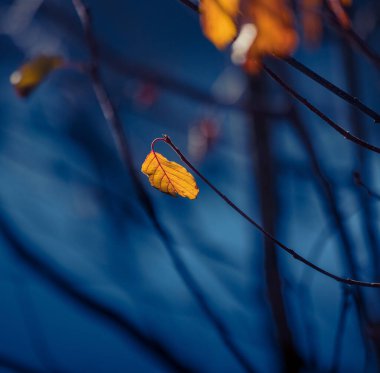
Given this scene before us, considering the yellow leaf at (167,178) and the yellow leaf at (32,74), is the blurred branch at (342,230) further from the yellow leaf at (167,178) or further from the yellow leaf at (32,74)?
the yellow leaf at (32,74)

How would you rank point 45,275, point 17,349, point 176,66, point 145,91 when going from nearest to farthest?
point 45,275
point 145,91
point 17,349
point 176,66

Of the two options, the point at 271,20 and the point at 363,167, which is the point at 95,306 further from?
the point at 363,167

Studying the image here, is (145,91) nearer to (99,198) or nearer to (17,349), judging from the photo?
(99,198)

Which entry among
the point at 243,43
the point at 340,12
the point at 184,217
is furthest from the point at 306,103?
the point at 184,217

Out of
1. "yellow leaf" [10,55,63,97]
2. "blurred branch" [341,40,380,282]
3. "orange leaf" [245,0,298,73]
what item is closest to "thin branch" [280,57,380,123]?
"orange leaf" [245,0,298,73]

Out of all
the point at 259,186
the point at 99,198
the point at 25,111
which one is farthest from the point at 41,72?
the point at 25,111

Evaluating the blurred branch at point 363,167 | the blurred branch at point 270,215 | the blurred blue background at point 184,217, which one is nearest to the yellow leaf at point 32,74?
the blurred blue background at point 184,217
